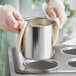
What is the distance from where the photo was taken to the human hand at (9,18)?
92 centimetres

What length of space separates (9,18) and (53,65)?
0.67ft

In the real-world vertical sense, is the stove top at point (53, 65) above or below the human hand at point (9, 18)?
below

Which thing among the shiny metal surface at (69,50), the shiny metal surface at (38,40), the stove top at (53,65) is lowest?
the stove top at (53,65)

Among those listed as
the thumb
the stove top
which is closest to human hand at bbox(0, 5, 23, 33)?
the thumb

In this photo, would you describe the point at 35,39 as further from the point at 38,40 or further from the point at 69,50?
the point at 69,50

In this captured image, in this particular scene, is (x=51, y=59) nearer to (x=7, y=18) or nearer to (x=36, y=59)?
(x=36, y=59)

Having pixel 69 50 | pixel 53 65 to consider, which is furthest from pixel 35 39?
pixel 69 50

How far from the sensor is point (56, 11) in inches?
42.6

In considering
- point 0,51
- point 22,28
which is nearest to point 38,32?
point 22,28

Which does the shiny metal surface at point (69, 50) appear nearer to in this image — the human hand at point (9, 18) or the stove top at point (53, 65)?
the stove top at point (53, 65)

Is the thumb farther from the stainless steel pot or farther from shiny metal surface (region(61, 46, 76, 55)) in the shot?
shiny metal surface (region(61, 46, 76, 55))

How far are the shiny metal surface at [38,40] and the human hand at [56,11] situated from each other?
0.09 meters

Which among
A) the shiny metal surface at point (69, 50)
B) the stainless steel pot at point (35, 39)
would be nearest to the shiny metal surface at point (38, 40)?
the stainless steel pot at point (35, 39)

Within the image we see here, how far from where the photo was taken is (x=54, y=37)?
38.1 inches
